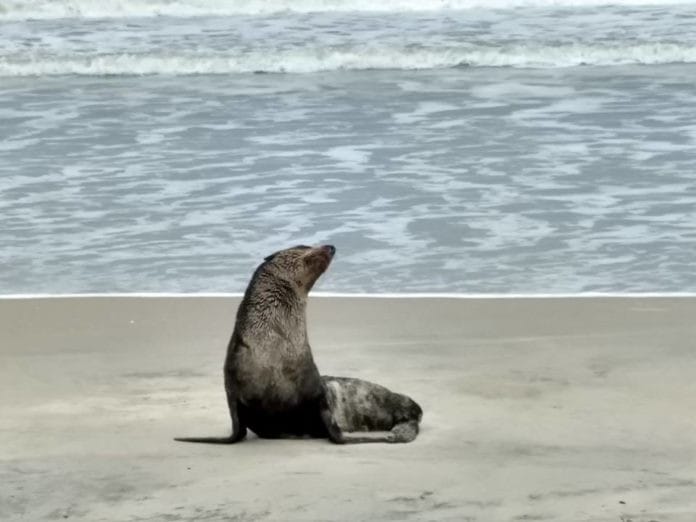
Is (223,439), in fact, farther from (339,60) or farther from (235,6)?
(235,6)

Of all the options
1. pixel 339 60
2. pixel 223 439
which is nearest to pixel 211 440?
pixel 223 439

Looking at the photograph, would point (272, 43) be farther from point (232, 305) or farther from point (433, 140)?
point (232, 305)

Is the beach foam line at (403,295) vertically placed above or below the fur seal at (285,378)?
below

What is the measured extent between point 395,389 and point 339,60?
13520mm

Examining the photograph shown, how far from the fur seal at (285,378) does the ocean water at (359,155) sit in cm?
257

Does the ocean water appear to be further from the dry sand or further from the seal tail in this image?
the seal tail

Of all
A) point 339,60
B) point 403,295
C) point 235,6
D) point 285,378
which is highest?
point 235,6

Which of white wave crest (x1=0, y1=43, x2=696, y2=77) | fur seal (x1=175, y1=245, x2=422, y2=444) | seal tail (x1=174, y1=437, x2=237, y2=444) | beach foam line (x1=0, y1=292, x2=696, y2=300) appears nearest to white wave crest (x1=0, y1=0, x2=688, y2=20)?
white wave crest (x1=0, y1=43, x2=696, y2=77)

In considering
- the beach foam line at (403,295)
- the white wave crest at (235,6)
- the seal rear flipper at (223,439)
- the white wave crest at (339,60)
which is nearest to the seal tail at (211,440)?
the seal rear flipper at (223,439)

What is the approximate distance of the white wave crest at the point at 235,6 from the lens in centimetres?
2364

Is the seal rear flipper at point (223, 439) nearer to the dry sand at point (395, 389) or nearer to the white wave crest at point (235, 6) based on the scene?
the dry sand at point (395, 389)

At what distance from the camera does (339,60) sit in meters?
18.8

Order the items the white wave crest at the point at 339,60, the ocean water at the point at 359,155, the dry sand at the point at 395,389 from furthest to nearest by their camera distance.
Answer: the white wave crest at the point at 339,60 → the ocean water at the point at 359,155 → the dry sand at the point at 395,389

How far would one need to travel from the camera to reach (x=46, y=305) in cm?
727
